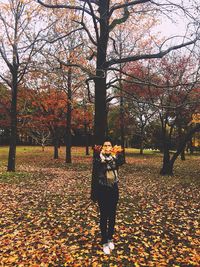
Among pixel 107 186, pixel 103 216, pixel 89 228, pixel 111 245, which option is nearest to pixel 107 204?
pixel 103 216

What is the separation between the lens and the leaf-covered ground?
6078 millimetres

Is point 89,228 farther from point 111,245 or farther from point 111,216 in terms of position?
point 111,216

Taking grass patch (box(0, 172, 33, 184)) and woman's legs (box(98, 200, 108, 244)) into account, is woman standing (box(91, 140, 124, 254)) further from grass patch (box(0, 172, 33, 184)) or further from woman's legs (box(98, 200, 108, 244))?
grass patch (box(0, 172, 33, 184))

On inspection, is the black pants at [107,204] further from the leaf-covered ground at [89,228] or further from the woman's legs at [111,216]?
the leaf-covered ground at [89,228]

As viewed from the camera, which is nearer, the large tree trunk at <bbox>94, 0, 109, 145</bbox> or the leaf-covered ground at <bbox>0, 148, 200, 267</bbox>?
the leaf-covered ground at <bbox>0, 148, 200, 267</bbox>

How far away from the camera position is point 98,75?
415 inches

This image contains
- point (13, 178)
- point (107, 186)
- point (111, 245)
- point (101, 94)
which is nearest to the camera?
point (107, 186)

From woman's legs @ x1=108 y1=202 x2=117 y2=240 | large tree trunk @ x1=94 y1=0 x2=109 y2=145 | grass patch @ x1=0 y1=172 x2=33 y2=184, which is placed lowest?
grass patch @ x1=0 y1=172 x2=33 y2=184

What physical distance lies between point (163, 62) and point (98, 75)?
14.4 m

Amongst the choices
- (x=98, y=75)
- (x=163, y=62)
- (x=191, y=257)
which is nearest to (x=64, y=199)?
(x=98, y=75)

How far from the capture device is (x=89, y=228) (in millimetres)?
7902

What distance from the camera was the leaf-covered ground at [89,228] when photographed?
608 cm

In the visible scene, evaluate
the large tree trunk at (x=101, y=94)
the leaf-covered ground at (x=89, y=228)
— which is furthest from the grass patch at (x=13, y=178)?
the large tree trunk at (x=101, y=94)

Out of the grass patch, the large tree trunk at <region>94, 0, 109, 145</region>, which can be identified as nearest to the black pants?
the large tree trunk at <region>94, 0, 109, 145</region>
